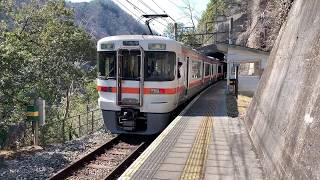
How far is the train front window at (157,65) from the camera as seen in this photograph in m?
13.2

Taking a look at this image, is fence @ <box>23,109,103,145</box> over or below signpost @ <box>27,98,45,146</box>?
below

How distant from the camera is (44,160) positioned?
10.2 metres

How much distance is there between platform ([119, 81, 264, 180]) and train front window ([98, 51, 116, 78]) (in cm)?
274

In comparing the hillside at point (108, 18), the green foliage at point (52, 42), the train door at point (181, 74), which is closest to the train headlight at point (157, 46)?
the train door at point (181, 74)

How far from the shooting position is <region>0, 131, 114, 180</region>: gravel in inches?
359

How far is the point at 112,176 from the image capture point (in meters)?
9.36

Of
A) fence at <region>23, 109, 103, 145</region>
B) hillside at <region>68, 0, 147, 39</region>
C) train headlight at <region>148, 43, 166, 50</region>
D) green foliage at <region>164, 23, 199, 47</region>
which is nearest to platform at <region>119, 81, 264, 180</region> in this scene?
train headlight at <region>148, 43, 166, 50</region>

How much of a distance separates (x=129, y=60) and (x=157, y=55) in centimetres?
95

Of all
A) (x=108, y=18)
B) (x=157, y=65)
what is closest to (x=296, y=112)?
(x=157, y=65)

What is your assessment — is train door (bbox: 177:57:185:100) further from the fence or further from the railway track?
the fence

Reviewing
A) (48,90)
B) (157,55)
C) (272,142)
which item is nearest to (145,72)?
(157,55)

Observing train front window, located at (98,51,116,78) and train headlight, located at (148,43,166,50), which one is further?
train front window, located at (98,51,116,78)

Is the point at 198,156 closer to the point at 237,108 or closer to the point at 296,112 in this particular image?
the point at 296,112

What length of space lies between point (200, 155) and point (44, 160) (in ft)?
13.4
